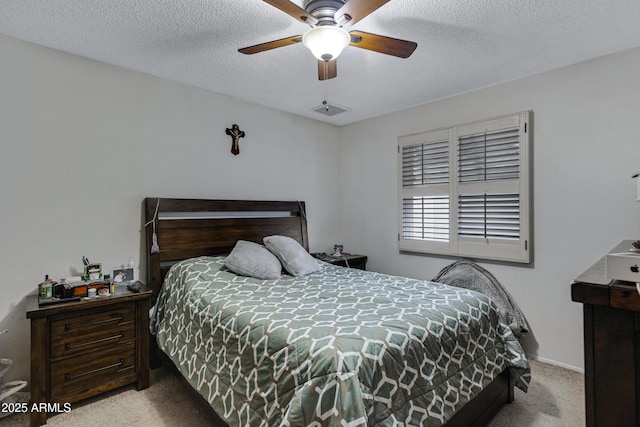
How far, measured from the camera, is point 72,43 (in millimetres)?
2320

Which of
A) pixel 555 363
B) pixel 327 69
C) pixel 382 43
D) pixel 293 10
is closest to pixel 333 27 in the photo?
pixel 293 10

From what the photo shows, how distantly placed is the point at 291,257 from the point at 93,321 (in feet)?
4.80

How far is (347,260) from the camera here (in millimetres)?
3705

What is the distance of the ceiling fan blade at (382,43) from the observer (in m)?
1.78

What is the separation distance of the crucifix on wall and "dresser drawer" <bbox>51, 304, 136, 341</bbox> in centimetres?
172

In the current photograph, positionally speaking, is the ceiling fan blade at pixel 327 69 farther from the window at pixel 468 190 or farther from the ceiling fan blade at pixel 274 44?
the window at pixel 468 190

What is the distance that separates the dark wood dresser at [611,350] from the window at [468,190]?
6.66 ft

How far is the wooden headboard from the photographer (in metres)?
2.79

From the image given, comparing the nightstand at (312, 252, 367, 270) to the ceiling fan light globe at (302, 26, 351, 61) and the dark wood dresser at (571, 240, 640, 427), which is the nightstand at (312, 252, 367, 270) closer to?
the ceiling fan light globe at (302, 26, 351, 61)

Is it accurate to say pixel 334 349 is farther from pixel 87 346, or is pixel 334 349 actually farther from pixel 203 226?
pixel 203 226

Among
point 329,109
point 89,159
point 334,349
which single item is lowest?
point 334,349

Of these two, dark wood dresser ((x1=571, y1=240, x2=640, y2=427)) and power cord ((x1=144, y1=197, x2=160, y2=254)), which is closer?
dark wood dresser ((x1=571, y1=240, x2=640, y2=427))

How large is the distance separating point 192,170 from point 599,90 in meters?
3.42

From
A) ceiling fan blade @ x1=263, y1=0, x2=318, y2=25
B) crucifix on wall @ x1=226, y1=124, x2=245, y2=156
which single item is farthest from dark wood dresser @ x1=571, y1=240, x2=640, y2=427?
crucifix on wall @ x1=226, y1=124, x2=245, y2=156
